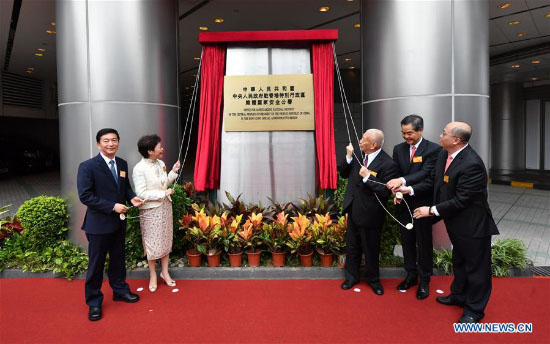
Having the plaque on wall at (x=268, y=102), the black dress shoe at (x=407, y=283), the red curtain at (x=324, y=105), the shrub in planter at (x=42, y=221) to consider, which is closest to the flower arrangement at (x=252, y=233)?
the red curtain at (x=324, y=105)

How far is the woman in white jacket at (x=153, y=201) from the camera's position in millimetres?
3576

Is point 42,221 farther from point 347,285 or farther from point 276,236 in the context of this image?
point 347,285

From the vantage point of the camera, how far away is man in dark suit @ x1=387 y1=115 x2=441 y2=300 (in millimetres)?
3535

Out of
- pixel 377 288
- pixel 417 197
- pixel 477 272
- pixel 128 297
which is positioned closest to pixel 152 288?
pixel 128 297

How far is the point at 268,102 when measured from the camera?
5.20m

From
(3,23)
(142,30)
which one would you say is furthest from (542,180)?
(3,23)

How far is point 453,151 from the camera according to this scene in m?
3.13

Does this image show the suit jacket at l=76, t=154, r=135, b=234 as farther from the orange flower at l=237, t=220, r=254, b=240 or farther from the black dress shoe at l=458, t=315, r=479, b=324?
the black dress shoe at l=458, t=315, r=479, b=324

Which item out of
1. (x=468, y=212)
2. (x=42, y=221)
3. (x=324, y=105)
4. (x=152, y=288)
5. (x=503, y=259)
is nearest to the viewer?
(x=468, y=212)

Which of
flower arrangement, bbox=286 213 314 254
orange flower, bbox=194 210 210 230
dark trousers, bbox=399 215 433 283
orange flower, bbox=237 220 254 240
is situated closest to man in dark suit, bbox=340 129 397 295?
dark trousers, bbox=399 215 433 283

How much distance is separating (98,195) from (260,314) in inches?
68.9

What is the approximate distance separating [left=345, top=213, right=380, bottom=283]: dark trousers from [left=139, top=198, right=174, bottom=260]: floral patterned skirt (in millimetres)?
1862

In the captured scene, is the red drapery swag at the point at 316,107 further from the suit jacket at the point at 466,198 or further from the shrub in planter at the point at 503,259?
the suit jacket at the point at 466,198

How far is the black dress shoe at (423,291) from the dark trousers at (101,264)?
275 centimetres
